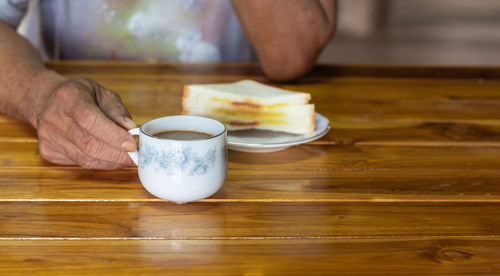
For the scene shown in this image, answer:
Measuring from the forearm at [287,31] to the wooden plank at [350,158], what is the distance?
1.51ft

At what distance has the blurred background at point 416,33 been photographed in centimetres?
481

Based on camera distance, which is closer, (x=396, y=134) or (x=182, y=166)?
(x=182, y=166)

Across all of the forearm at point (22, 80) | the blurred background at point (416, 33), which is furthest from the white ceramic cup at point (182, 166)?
the blurred background at point (416, 33)

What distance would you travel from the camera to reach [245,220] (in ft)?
1.93

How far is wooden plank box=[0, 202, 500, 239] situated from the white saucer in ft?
0.48

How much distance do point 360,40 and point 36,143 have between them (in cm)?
518

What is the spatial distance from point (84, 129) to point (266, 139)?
0.28 m

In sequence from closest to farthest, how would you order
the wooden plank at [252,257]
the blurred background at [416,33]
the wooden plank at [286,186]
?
the wooden plank at [252,257] < the wooden plank at [286,186] < the blurred background at [416,33]

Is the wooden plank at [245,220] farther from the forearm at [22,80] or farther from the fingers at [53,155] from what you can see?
the forearm at [22,80]

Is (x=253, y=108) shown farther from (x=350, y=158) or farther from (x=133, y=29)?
(x=133, y=29)

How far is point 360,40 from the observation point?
18.5 ft

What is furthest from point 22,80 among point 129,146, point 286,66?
point 286,66

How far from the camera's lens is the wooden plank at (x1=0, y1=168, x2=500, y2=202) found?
0.65 m

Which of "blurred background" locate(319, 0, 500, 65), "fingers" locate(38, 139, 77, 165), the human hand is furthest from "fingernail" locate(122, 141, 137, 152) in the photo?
"blurred background" locate(319, 0, 500, 65)
